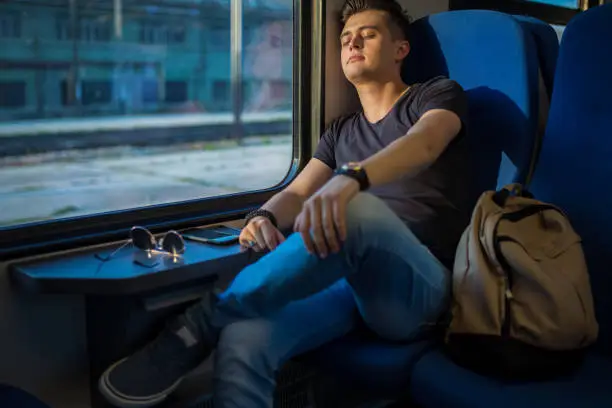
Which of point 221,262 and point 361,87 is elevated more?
point 361,87

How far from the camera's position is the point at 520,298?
1.40 meters

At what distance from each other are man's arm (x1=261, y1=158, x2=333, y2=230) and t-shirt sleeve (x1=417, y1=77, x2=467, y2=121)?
34 cm

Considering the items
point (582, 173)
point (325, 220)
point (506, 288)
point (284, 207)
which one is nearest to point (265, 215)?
point (284, 207)

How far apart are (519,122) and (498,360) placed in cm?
67

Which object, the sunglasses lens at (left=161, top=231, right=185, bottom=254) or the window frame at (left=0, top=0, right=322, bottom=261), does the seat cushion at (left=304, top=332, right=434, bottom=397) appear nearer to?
the sunglasses lens at (left=161, top=231, right=185, bottom=254)

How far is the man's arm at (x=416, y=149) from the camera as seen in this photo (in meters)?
1.50

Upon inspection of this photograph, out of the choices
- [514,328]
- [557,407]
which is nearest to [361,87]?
[514,328]

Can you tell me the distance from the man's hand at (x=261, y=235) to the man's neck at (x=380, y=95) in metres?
0.46

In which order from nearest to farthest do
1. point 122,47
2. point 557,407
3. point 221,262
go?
point 557,407, point 221,262, point 122,47

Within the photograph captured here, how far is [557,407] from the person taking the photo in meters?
1.23

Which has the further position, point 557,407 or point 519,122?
point 519,122

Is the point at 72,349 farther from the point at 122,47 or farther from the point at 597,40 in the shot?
the point at 597,40

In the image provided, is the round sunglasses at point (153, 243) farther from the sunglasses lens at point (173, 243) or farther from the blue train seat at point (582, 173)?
the blue train seat at point (582, 173)

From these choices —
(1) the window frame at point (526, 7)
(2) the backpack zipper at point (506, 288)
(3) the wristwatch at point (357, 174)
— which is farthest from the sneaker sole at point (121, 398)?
(1) the window frame at point (526, 7)
